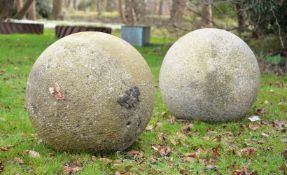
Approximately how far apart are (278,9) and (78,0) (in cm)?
6064

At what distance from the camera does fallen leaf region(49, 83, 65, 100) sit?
600cm

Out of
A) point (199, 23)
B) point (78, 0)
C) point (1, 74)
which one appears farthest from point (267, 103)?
point (78, 0)

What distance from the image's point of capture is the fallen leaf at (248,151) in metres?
6.62

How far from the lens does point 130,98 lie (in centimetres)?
618

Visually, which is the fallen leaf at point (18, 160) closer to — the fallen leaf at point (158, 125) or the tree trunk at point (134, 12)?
the fallen leaf at point (158, 125)

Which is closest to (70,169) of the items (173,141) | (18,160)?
(18,160)

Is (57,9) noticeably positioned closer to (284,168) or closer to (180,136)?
(180,136)

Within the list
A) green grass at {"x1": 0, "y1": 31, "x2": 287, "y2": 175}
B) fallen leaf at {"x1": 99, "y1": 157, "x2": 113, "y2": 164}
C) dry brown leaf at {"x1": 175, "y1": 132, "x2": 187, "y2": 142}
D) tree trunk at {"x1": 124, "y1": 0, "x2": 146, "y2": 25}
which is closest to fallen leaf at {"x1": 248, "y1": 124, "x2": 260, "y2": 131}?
green grass at {"x1": 0, "y1": 31, "x2": 287, "y2": 175}

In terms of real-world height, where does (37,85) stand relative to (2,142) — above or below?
above

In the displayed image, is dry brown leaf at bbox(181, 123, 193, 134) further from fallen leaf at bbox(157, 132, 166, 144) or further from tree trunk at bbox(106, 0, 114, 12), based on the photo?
tree trunk at bbox(106, 0, 114, 12)

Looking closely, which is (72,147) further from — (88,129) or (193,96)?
(193,96)

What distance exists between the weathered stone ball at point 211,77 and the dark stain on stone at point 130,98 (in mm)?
2148

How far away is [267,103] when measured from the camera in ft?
33.4

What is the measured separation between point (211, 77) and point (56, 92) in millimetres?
2957
